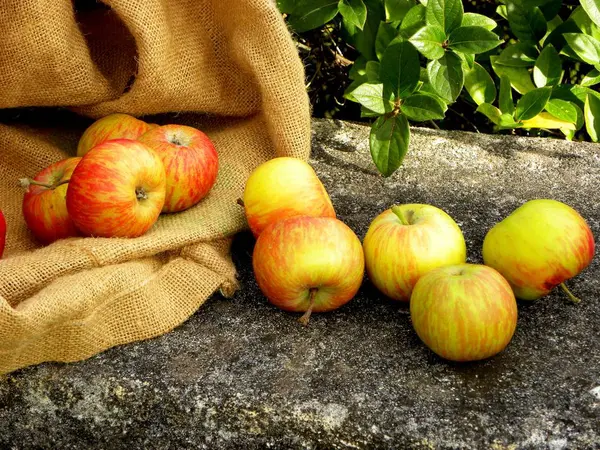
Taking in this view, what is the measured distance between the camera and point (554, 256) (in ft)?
5.12

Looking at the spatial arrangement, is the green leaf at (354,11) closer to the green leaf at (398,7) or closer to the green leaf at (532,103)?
the green leaf at (398,7)

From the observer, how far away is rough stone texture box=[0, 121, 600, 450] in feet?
4.47

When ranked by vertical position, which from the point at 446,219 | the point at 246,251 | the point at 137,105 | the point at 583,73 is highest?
the point at 137,105

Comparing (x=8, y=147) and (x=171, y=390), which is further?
(x=8, y=147)

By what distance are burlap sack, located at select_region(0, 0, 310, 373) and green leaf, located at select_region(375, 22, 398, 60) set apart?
41 cm

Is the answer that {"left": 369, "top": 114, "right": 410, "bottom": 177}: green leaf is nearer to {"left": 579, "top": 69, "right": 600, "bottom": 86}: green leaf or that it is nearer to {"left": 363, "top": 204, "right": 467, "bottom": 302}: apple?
{"left": 363, "top": 204, "right": 467, "bottom": 302}: apple

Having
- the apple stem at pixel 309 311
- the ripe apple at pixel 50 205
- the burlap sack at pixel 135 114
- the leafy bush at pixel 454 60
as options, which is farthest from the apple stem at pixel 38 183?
the leafy bush at pixel 454 60

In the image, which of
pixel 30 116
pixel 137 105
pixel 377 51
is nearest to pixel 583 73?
pixel 377 51

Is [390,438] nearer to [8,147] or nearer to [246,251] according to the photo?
[246,251]

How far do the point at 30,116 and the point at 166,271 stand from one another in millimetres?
661

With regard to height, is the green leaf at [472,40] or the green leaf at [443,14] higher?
the green leaf at [443,14]

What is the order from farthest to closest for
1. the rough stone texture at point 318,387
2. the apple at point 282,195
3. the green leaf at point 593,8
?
1. the green leaf at point 593,8
2. the apple at point 282,195
3. the rough stone texture at point 318,387

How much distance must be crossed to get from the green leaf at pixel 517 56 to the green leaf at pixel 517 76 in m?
0.01

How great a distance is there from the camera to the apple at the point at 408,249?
1.60 meters
